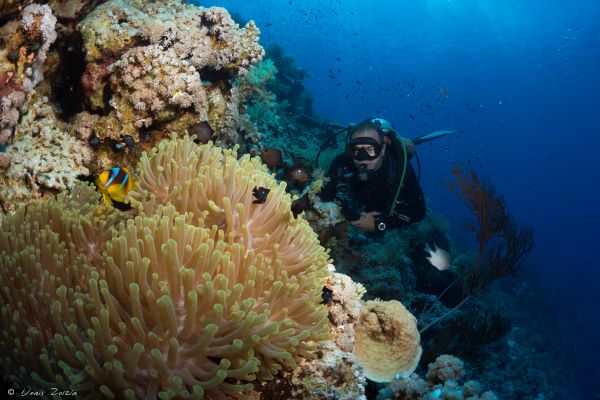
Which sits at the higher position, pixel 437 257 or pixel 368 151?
pixel 368 151

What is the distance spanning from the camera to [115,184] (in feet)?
8.47

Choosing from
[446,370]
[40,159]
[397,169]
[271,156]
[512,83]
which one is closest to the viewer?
[446,370]

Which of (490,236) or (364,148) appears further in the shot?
(490,236)

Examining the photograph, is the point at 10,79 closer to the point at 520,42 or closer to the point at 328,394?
the point at 328,394

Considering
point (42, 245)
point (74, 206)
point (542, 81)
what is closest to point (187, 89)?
point (74, 206)

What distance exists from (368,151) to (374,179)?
0.56 m

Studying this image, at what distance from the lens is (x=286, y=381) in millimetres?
2215

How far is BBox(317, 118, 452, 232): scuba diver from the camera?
22.5ft

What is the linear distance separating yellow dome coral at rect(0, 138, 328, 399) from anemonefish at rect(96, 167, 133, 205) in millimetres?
207

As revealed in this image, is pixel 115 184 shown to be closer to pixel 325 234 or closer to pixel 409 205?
pixel 325 234

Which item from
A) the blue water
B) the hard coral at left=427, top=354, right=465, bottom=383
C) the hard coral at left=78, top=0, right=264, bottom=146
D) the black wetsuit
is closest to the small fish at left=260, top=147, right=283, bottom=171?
the hard coral at left=78, top=0, right=264, bottom=146

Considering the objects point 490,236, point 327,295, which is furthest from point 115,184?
point 490,236

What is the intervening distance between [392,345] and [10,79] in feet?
14.3

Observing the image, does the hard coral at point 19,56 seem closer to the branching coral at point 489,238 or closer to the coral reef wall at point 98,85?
the coral reef wall at point 98,85
